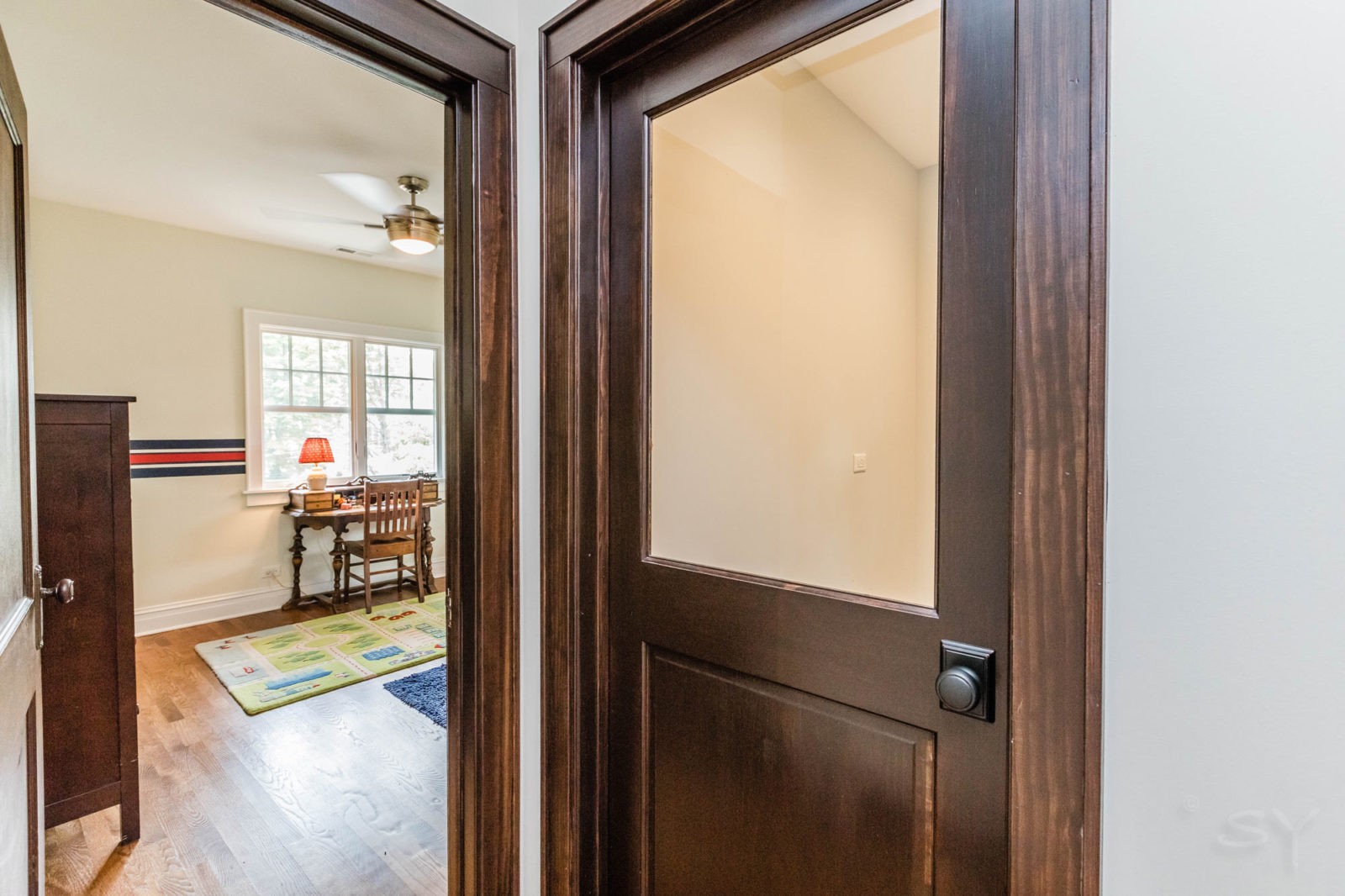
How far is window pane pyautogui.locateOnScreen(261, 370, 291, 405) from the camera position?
14.0 ft

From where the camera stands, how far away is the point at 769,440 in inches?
44.4

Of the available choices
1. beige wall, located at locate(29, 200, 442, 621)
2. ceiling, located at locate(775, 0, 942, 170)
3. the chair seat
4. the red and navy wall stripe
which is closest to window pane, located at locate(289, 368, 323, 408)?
beige wall, located at locate(29, 200, 442, 621)

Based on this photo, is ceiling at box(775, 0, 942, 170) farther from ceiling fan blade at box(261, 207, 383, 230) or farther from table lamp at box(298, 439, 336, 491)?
table lamp at box(298, 439, 336, 491)

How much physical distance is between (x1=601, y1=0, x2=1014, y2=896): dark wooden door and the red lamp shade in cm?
386

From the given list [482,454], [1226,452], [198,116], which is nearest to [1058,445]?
[1226,452]

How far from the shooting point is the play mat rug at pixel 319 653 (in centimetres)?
299

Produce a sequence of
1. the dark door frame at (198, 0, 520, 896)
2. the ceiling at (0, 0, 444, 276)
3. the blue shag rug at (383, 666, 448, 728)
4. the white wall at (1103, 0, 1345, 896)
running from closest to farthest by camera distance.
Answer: the white wall at (1103, 0, 1345, 896), the dark door frame at (198, 0, 520, 896), the ceiling at (0, 0, 444, 276), the blue shag rug at (383, 666, 448, 728)

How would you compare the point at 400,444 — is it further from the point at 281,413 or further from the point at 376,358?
the point at 281,413

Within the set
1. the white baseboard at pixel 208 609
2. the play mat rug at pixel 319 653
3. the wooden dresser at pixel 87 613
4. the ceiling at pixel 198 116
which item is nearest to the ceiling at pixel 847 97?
the ceiling at pixel 198 116

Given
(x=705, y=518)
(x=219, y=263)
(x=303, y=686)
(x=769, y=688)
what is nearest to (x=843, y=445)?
(x=705, y=518)

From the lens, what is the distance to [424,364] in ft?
17.1

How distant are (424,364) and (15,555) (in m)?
4.38

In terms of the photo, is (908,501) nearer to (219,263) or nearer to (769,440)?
(769,440)

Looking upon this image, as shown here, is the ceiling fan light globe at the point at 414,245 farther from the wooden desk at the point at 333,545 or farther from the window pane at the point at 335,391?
the wooden desk at the point at 333,545
